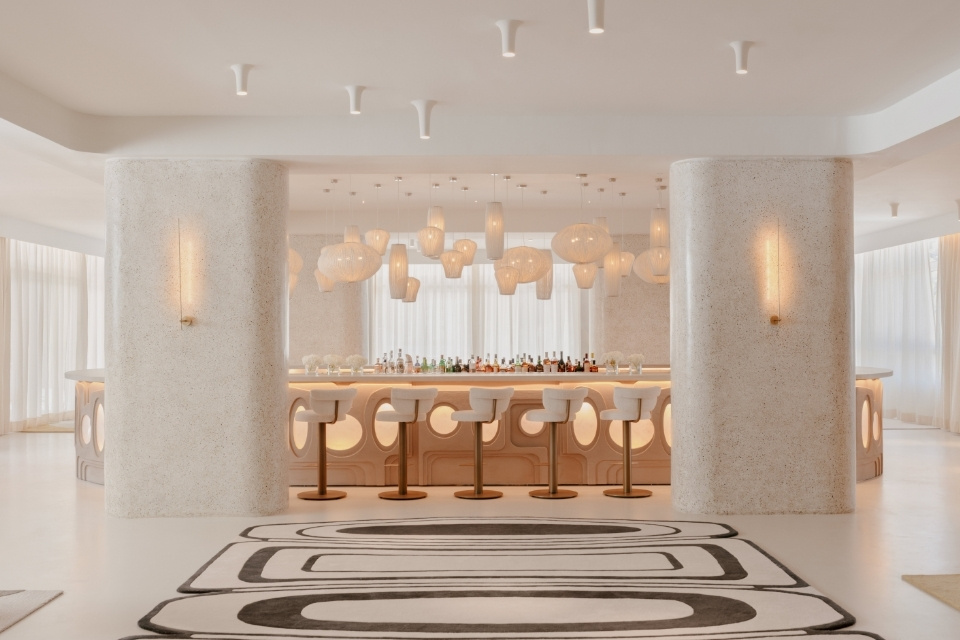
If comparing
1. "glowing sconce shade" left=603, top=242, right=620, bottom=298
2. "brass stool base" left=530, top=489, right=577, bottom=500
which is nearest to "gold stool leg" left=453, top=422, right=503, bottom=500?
"brass stool base" left=530, top=489, right=577, bottom=500

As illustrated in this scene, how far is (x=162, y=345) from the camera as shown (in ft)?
24.1

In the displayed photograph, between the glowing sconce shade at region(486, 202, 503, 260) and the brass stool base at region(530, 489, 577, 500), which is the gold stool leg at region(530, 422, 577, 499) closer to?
the brass stool base at region(530, 489, 577, 500)

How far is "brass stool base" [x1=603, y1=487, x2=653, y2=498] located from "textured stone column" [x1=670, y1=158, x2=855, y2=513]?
695 mm

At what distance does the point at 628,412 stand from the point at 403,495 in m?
2.13

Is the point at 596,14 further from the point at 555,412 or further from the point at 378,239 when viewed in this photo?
the point at 378,239

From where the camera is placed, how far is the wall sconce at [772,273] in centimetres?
744

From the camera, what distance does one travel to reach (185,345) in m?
7.34

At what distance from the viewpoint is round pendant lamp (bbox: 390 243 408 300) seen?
1010 centimetres

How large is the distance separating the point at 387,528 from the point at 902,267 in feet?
36.3

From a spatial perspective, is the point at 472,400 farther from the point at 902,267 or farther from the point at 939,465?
the point at 902,267

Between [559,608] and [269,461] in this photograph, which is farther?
[269,461]

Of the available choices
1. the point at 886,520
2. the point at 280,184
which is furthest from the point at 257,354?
the point at 886,520

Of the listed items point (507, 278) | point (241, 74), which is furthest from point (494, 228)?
point (241, 74)

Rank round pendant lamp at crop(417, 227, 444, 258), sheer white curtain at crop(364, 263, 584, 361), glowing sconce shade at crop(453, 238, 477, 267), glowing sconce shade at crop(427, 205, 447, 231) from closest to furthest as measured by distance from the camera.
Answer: round pendant lamp at crop(417, 227, 444, 258) → glowing sconce shade at crop(427, 205, 447, 231) → glowing sconce shade at crop(453, 238, 477, 267) → sheer white curtain at crop(364, 263, 584, 361)
